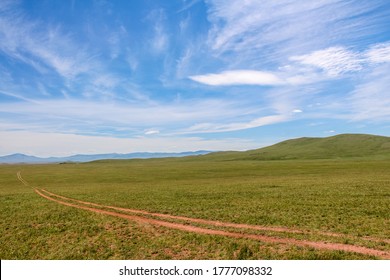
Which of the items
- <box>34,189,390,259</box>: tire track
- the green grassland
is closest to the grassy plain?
the green grassland

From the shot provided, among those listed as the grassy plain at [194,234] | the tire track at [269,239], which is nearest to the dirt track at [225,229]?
the tire track at [269,239]

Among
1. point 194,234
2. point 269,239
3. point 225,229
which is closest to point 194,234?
point 194,234

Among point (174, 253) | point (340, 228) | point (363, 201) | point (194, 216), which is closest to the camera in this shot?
point (174, 253)

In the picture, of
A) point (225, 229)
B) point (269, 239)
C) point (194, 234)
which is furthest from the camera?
point (225, 229)

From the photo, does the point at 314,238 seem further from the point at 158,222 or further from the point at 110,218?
the point at 110,218

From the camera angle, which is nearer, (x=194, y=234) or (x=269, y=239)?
(x=269, y=239)

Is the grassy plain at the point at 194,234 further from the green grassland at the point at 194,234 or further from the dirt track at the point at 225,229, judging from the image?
the dirt track at the point at 225,229

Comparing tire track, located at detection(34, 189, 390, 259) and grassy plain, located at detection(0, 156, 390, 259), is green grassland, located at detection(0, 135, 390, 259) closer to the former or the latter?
grassy plain, located at detection(0, 156, 390, 259)

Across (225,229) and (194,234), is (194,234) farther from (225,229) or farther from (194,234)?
(225,229)

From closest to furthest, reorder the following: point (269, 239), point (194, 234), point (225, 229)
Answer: point (269, 239) < point (194, 234) < point (225, 229)

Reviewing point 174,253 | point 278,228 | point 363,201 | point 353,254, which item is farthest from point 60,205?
point 363,201

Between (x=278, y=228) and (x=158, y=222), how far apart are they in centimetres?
984

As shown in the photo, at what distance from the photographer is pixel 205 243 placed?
17422mm

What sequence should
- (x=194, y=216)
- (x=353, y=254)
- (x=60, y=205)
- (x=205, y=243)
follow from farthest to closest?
(x=60, y=205) → (x=194, y=216) → (x=205, y=243) → (x=353, y=254)
